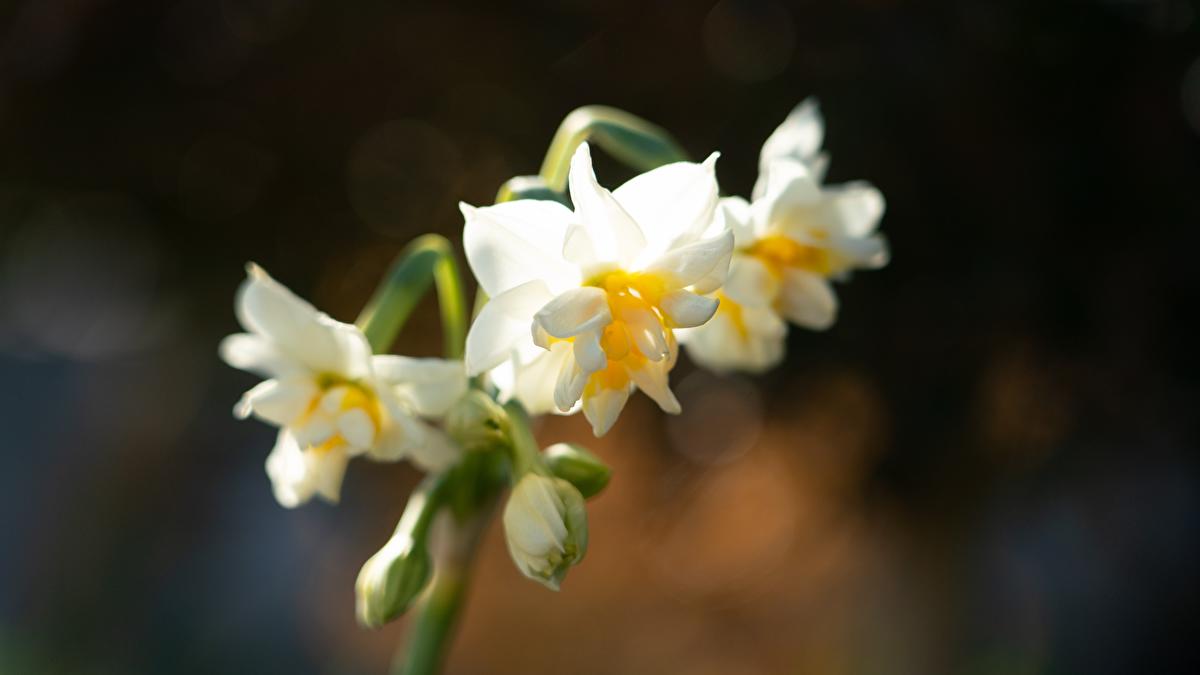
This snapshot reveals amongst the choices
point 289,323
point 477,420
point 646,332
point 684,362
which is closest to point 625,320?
point 646,332

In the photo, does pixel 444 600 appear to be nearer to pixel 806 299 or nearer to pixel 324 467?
pixel 324 467

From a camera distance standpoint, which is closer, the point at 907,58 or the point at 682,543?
the point at 907,58

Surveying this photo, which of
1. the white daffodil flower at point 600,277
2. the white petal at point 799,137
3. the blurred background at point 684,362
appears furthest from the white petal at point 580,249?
the blurred background at point 684,362

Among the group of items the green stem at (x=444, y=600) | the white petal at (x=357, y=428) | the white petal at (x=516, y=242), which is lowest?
the green stem at (x=444, y=600)

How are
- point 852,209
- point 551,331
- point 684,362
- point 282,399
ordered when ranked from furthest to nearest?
point 684,362 < point 852,209 < point 282,399 < point 551,331

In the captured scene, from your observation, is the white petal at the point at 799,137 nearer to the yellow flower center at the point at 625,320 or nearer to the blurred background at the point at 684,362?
the yellow flower center at the point at 625,320

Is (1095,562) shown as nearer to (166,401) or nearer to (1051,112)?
(1051,112)

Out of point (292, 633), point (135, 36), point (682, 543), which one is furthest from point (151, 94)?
point (682, 543)
